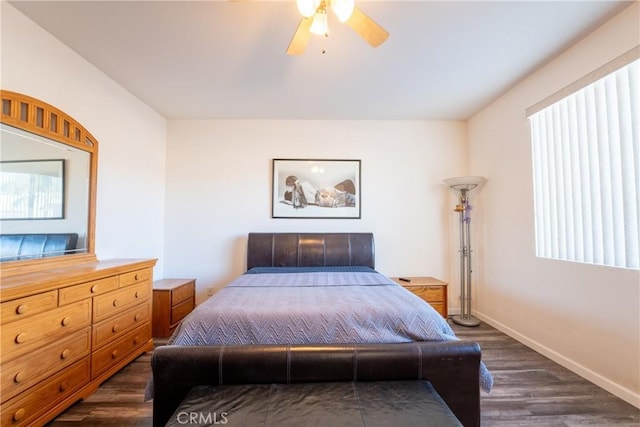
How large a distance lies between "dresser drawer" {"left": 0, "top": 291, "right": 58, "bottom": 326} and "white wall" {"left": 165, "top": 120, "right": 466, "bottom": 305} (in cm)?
207

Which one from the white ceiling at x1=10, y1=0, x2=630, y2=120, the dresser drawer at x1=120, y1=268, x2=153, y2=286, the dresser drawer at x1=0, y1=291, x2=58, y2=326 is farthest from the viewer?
the dresser drawer at x1=120, y1=268, x2=153, y2=286

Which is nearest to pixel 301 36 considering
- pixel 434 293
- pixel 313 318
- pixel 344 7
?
pixel 344 7

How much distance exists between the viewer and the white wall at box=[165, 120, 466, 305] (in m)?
3.72

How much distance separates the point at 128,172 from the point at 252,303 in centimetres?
228

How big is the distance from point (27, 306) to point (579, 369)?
12.7 feet

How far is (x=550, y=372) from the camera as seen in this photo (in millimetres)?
2283

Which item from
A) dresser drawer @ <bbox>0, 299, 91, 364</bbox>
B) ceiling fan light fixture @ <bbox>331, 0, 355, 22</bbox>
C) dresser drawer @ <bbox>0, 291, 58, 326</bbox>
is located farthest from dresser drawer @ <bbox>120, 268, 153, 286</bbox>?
ceiling fan light fixture @ <bbox>331, 0, 355, 22</bbox>

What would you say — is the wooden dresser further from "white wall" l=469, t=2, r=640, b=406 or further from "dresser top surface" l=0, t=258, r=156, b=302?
"white wall" l=469, t=2, r=640, b=406

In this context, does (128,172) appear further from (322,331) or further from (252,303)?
(322,331)

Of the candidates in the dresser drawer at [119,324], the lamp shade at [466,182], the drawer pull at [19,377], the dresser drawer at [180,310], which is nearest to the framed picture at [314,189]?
the lamp shade at [466,182]

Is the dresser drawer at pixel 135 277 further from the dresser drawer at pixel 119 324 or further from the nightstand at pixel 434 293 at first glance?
the nightstand at pixel 434 293

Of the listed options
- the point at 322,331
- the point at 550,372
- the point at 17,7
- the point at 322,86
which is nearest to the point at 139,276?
the point at 322,331

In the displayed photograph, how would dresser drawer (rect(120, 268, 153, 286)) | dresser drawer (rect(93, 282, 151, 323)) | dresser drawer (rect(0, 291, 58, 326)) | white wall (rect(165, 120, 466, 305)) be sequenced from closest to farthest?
dresser drawer (rect(0, 291, 58, 326)) < dresser drawer (rect(93, 282, 151, 323)) < dresser drawer (rect(120, 268, 153, 286)) < white wall (rect(165, 120, 466, 305))

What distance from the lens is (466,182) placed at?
333 centimetres
